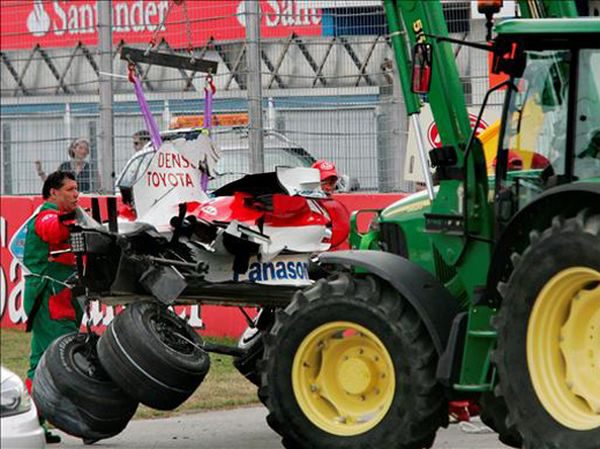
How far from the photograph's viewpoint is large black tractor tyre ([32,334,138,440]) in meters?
10.4

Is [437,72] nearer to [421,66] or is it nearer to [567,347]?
[421,66]

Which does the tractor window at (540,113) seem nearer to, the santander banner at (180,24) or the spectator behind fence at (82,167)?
the santander banner at (180,24)

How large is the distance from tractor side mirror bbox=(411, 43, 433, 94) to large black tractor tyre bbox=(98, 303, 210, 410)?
2399 millimetres

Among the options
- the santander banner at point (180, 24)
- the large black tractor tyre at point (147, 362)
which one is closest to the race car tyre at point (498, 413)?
the large black tractor tyre at point (147, 362)

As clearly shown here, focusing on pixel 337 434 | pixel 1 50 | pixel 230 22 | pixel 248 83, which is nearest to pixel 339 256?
pixel 337 434

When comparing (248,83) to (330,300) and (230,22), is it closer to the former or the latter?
(230,22)

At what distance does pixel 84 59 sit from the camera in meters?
16.1

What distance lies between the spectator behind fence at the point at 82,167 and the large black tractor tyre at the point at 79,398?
17.9ft

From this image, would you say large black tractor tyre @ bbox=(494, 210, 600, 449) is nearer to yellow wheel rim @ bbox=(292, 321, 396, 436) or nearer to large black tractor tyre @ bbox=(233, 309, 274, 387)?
yellow wheel rim @ bbox=(292, 321, 396, 436)

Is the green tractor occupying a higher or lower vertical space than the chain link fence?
lower

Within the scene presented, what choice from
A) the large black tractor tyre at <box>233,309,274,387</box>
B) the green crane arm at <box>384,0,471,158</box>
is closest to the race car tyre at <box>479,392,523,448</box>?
the green crane arm at <box>384,0,471,158</box>

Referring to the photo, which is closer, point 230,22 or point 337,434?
point 337,434

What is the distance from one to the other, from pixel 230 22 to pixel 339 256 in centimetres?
646

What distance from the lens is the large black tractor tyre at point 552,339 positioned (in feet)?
25.8
